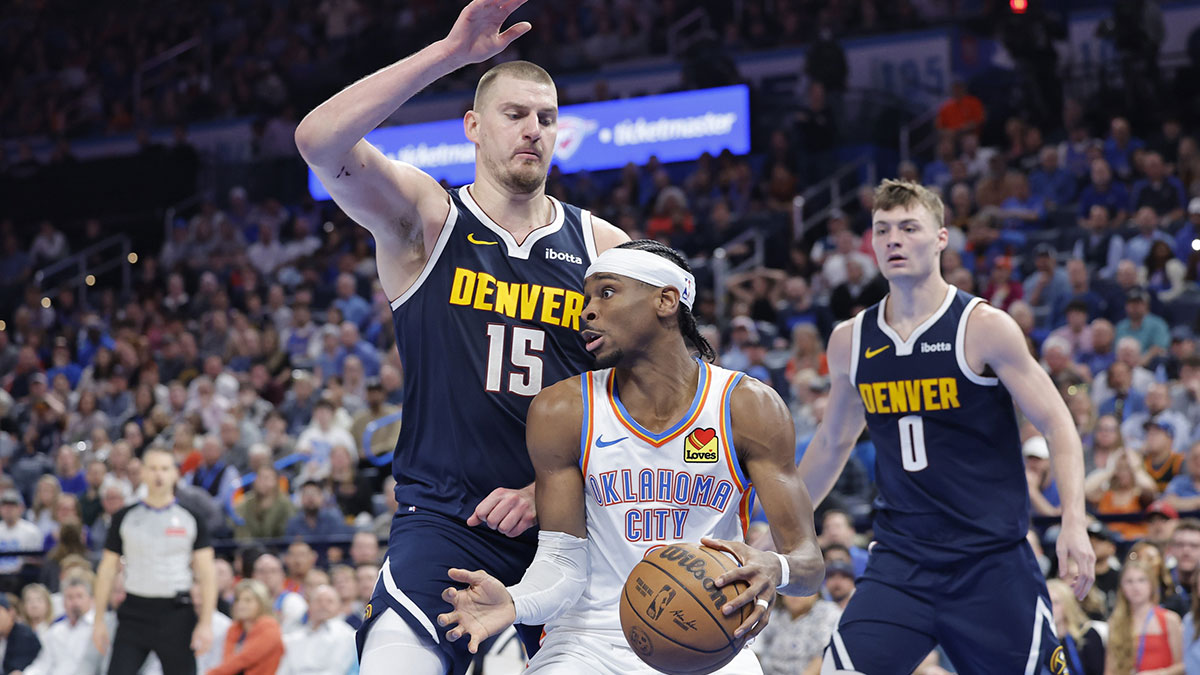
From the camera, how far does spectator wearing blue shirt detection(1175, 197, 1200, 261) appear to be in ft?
43.2

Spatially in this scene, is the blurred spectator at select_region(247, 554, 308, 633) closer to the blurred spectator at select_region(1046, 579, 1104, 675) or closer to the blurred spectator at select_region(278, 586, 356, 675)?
the blurred spectator at select_region(278, 586, 356, 675)

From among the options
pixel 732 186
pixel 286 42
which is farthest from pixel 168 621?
pixel 286 42

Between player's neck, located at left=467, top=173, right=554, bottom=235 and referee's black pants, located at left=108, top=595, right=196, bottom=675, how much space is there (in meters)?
6.76

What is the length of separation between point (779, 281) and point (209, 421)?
265 inches

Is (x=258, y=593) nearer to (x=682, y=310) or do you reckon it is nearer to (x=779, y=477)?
(x=682, y=310)

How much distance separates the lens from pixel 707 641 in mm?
3873

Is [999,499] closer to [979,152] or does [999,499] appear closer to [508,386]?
[508,386]

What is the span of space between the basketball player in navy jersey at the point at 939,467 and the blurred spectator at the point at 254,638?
608 cm

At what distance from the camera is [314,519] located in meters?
12.8

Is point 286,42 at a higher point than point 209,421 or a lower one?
higher

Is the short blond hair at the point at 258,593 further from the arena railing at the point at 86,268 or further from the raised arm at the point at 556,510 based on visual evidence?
the arena railing at the point at 86,268

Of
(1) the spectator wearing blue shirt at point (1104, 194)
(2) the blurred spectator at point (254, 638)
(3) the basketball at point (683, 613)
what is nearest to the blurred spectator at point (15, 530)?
(2) the blurred spectator at point (254, 638)

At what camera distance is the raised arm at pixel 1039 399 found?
18.0ft

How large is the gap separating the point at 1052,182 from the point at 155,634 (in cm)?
1067
